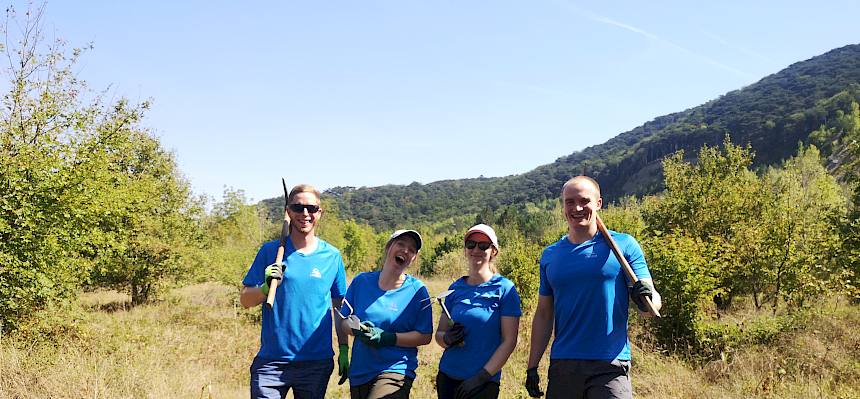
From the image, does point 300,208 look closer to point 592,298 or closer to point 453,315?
point 453,315

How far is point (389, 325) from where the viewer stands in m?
3.49

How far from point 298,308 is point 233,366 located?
22.6ft

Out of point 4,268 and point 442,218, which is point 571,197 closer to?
point 4,268

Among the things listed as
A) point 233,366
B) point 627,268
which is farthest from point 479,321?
point 233,366

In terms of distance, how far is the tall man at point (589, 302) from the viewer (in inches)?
124

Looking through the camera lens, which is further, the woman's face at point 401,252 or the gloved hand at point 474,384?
the woman's face at point 401,252

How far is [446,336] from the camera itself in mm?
3430

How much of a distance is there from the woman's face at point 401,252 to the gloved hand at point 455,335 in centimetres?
56

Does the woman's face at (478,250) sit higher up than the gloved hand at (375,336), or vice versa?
the woman's face at (478,250)

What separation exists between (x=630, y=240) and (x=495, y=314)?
1038 millimetres

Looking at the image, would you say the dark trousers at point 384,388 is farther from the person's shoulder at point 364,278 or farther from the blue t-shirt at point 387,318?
the person's shoulder at point 364,278

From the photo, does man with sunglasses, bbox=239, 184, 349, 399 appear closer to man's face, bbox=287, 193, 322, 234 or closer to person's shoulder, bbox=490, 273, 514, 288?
man's face, bbox=287, 193, 322, 234

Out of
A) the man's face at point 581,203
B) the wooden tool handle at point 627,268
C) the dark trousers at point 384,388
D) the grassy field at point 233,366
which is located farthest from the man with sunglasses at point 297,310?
the grassy field at point 233,366

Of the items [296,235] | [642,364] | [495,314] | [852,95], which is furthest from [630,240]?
[852,95]
